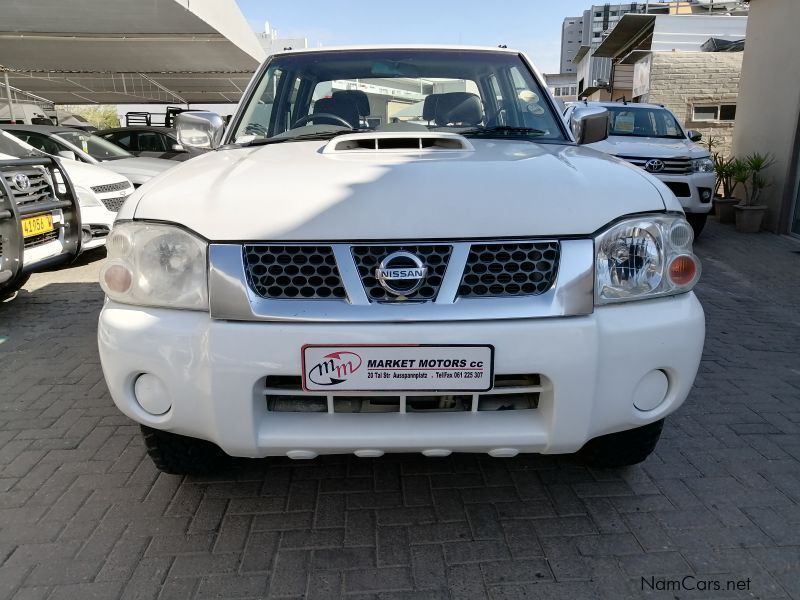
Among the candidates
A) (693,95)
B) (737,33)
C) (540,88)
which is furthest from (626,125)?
(737,33)

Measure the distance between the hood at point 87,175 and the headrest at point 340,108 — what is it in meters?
4.63

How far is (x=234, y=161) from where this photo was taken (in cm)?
251

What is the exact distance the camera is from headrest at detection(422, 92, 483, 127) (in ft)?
10.3

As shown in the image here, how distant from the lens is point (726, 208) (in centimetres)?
1002

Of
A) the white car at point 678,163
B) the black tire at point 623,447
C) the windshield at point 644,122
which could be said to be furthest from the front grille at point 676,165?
the black tire at point 623,447

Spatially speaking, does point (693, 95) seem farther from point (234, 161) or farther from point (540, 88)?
point (234, 161)

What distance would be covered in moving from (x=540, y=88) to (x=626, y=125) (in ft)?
22.7

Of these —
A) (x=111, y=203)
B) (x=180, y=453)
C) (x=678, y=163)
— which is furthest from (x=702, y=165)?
(x=180, y=453)

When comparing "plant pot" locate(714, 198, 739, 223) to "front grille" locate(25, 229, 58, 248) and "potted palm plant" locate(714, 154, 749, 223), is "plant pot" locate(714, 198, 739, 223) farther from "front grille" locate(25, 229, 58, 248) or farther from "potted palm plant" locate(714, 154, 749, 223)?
"front grille" locate(25, 229, 58, 248)

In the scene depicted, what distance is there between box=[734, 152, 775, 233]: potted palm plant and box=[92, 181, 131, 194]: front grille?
27.4 ft

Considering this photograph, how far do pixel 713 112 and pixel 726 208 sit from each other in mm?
9126

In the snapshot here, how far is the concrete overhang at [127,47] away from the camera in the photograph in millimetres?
13461

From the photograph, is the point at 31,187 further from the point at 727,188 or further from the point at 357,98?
the point at 727,188

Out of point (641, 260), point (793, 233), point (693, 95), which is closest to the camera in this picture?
point (641, 260)
